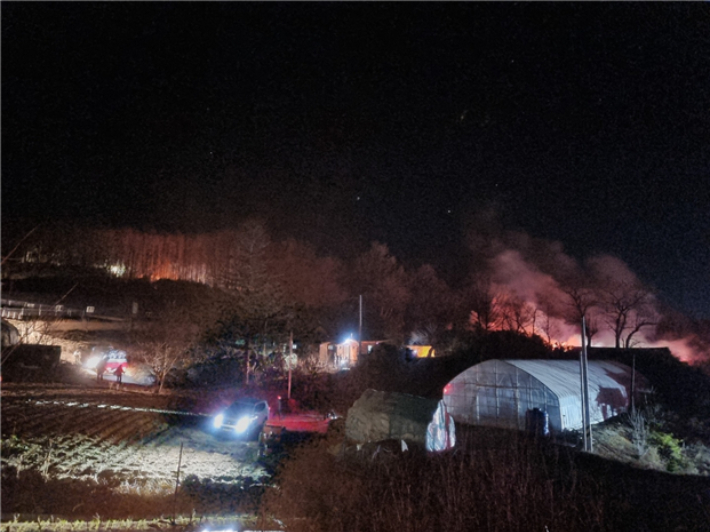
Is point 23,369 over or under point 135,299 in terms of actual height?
under

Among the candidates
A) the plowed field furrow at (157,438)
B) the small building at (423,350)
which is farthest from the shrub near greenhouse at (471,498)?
the small building at (423,350)

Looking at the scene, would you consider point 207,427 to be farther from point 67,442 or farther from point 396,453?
point 396,453

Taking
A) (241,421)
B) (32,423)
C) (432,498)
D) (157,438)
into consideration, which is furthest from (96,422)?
(432,498)

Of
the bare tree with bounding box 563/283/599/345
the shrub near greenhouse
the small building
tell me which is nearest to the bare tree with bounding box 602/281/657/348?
the bare tree with bounding box 563/283/599/345

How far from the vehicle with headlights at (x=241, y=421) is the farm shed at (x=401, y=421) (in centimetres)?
462

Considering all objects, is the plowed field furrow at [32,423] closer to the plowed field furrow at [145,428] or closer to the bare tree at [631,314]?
the plowed field furrow at [145,428]

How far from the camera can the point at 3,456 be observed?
30.7ft

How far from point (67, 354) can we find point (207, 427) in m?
21.1

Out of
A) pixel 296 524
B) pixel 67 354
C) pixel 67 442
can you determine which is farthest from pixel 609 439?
pixel 67 354

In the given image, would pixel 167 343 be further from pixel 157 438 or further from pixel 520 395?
pixel 520 395

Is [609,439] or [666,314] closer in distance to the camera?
[609,439]

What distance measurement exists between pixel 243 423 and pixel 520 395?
34.1 feet

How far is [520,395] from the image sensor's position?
16.0 m

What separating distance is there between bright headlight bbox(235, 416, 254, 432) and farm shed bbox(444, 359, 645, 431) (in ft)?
27.6
